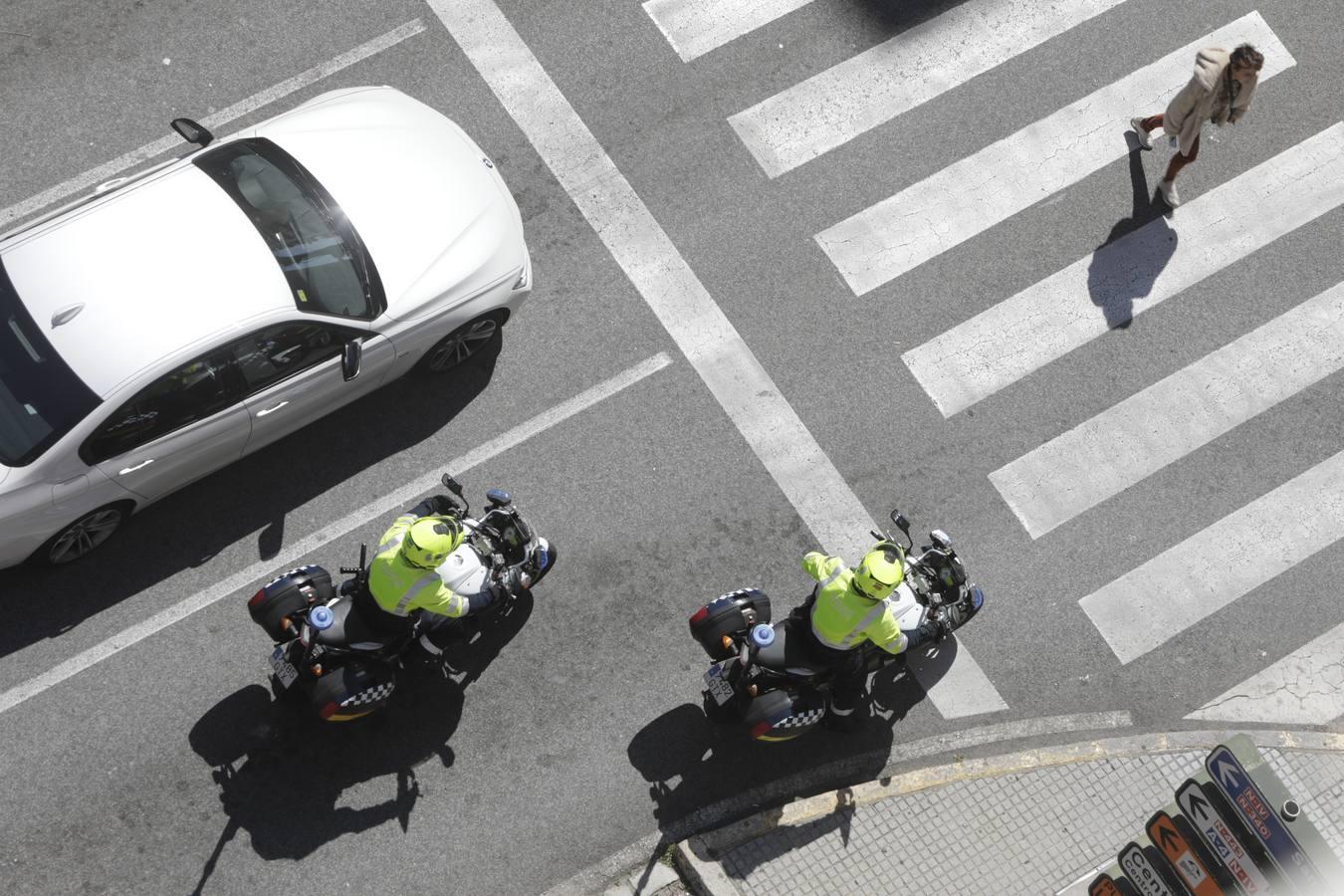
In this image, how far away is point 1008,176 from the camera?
1178 cm

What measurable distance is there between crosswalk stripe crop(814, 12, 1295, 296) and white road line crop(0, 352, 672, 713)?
6.38ft

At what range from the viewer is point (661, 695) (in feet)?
33.1

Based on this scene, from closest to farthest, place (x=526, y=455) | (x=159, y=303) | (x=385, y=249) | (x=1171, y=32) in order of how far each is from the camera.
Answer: (x=159, y=303) → (x=385, y=249) → (x=526, y=455) → (x=1171, y=32)

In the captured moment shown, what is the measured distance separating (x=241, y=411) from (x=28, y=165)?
3.28 metres

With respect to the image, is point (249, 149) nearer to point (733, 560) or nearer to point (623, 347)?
point (623, 347)

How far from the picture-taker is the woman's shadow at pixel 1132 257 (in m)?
11.5

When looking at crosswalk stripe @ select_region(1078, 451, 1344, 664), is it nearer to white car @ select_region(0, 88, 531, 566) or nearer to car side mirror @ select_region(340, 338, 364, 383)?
white car @ select_region(0, 88, 531, 566)

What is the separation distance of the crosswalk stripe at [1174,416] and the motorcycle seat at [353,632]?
15.7ft

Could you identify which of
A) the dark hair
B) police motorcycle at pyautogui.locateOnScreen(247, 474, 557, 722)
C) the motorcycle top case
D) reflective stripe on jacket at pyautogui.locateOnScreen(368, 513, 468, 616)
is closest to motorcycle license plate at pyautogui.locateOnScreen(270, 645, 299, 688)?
police motorcycle at pyautogui.locateOnScreen(247, 474, 557, 722)

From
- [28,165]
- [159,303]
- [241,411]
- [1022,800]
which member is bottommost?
[1022,800]

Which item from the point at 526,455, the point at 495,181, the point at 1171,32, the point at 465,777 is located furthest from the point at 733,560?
the point at 1171,32

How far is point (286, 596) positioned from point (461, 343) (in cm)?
238

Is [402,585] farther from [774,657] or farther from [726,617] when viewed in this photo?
[774,657]

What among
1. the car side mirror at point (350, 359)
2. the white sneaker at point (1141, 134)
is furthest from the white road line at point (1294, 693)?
the car side mirror at point (350, 359)
